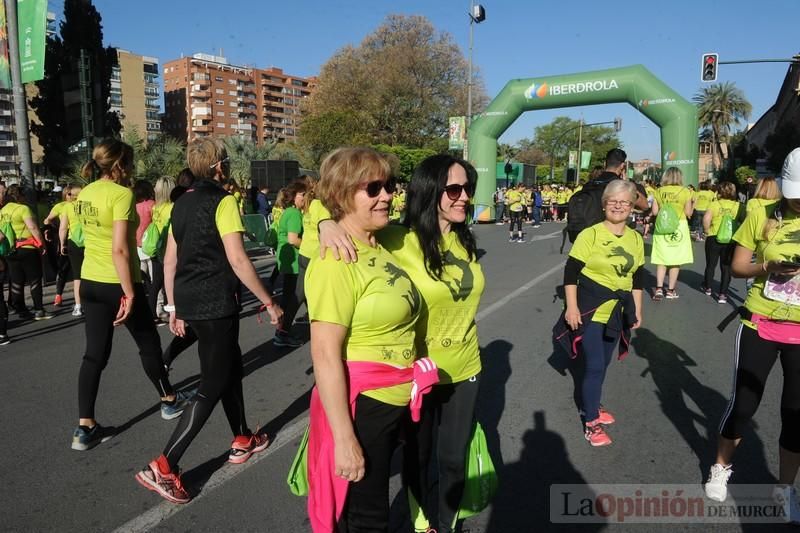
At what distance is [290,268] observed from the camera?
6.20 meters

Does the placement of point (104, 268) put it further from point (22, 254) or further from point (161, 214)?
point (22, 254)

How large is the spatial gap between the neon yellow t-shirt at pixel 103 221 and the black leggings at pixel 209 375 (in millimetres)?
943

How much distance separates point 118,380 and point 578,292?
403cm

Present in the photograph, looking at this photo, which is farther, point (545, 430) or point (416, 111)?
point (416, 111)

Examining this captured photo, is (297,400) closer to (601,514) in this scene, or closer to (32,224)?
(601,514)

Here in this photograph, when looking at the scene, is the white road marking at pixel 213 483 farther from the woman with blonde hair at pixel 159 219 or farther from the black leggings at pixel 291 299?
the woman with blonde hair at pixel 159 219

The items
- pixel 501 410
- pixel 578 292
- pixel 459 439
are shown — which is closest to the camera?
pixel 459 439

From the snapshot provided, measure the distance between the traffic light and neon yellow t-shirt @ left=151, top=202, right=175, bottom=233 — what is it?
18.9 m

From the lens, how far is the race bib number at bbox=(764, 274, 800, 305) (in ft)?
8.85

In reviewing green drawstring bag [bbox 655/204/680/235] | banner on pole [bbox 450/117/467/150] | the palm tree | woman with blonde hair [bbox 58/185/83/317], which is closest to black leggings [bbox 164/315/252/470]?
woman with blonde hair [bbox 58/185/83/317]

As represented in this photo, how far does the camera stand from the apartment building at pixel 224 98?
11769cm

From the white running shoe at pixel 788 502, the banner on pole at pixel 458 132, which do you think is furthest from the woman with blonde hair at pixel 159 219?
the banner on pole at pixel 458 132

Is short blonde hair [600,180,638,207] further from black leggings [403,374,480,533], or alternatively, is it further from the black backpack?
black leggings [403,374,480,533]

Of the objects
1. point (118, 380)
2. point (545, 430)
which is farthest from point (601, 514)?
point (118, 380)
